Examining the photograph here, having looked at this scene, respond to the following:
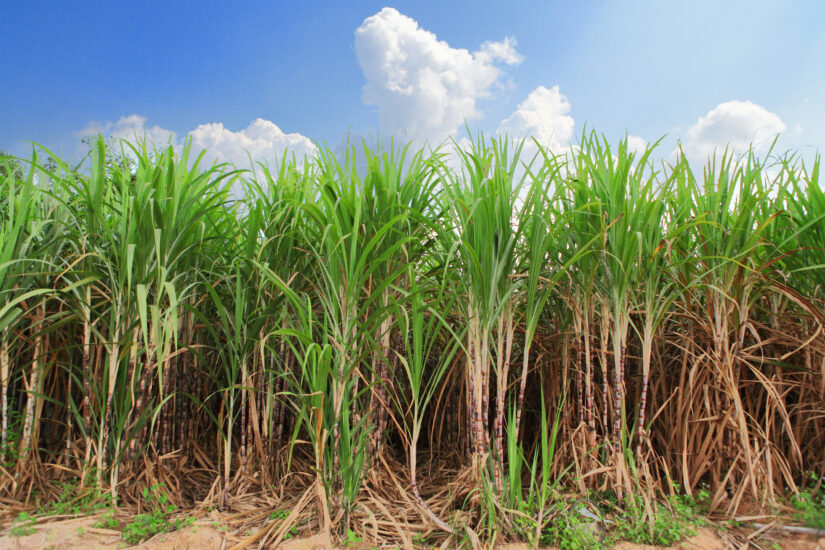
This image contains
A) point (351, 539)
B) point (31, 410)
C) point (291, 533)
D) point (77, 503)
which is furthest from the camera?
point (31, 410)

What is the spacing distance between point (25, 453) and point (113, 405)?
42cm

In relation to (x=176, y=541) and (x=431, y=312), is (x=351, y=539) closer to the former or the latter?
(x=176, y=541)

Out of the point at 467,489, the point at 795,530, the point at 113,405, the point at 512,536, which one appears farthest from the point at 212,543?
the point at 795,530

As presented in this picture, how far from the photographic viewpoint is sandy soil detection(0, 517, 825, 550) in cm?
175

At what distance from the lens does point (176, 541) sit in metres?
1.79

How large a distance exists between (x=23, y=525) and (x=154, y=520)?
479 millimetres

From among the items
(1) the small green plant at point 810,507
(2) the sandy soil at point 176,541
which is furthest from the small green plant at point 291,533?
(1) the small green plant at point 810,507

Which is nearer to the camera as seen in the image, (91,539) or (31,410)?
(91,539)

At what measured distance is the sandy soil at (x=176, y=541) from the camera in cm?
175

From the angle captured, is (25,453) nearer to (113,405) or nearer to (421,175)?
(113,405)

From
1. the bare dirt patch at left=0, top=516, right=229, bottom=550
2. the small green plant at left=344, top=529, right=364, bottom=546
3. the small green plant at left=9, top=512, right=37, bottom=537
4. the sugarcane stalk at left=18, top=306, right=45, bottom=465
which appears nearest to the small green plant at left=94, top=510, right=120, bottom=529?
the bare dirt patch at left=0, top=516, right=229, bottom=550

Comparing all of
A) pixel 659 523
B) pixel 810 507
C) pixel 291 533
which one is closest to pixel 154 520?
pixel 291 533

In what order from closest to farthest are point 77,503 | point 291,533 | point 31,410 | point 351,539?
point 351,539 → point 291,533 → point 77,503 → point 31,410

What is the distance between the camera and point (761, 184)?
230 centimetres
